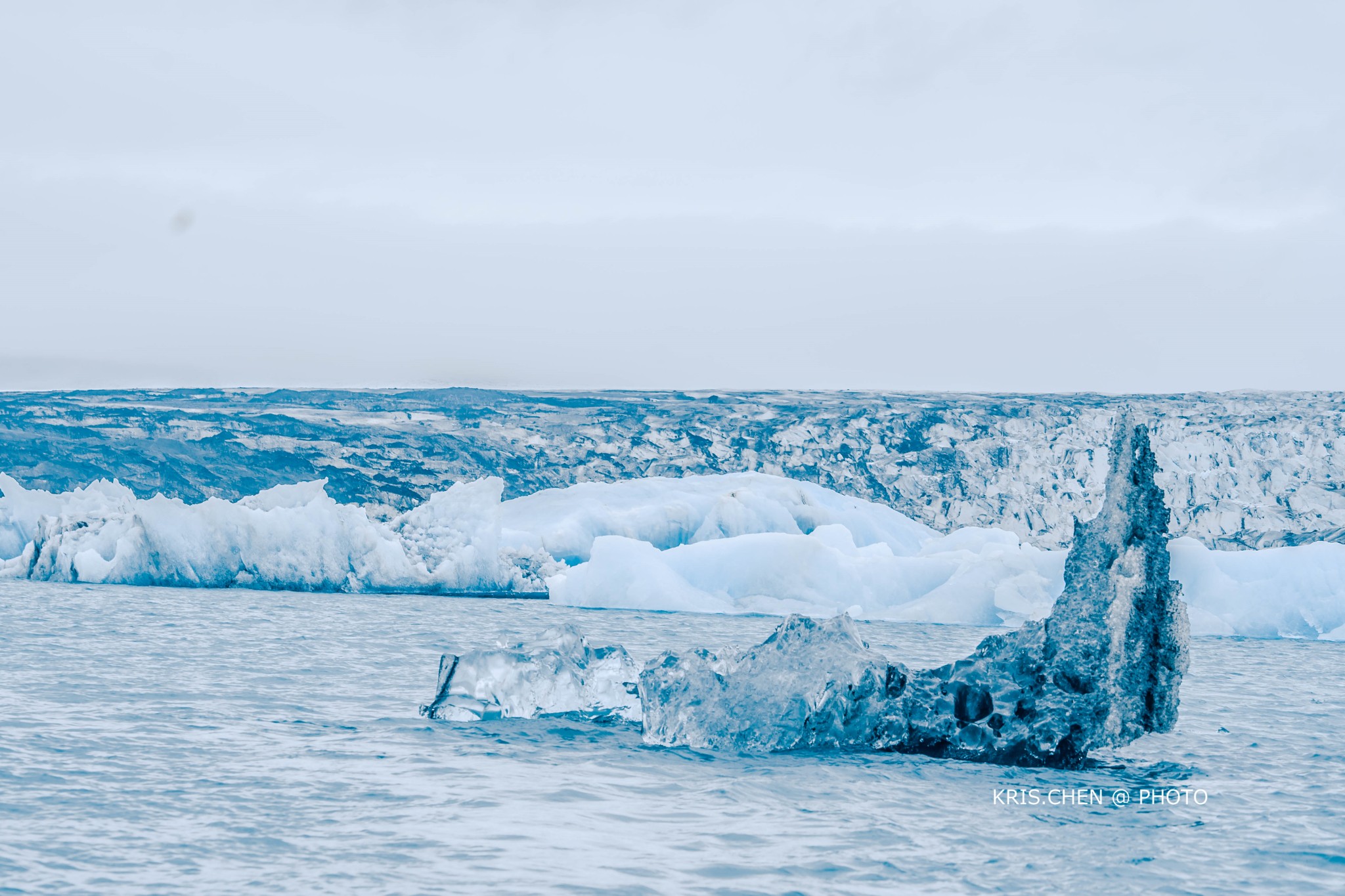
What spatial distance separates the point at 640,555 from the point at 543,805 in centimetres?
1037

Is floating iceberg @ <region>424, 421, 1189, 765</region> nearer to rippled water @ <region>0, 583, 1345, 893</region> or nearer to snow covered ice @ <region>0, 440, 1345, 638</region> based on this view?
rippled water @ <region>0, 583, 1345, 893</region>

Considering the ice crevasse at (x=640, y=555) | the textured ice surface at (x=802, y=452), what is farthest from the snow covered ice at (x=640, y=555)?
the textured ice surface at (x=802, y=452)

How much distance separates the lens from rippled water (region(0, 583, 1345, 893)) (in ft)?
14.4

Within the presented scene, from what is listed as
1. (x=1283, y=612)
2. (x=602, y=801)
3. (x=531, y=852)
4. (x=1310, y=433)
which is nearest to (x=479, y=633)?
(x=602, y=801)

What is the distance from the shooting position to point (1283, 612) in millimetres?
14594

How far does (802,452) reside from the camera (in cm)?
2659

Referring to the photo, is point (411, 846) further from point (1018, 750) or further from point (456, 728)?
point (1018, 750)

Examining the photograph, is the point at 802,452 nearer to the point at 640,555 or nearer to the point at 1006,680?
the point at 640,555

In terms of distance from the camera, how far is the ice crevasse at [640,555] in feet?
49.0

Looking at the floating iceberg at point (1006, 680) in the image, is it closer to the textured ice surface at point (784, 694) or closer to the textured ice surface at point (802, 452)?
the textured ice surface at point (784, 694)

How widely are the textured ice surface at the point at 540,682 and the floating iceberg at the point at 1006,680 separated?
26.4 inches

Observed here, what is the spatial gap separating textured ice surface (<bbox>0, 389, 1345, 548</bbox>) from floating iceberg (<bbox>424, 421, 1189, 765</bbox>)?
1704 cm

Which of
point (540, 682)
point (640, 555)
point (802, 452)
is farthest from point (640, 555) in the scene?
point (802, 452)

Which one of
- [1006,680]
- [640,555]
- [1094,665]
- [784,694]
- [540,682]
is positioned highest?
[1094,665]
